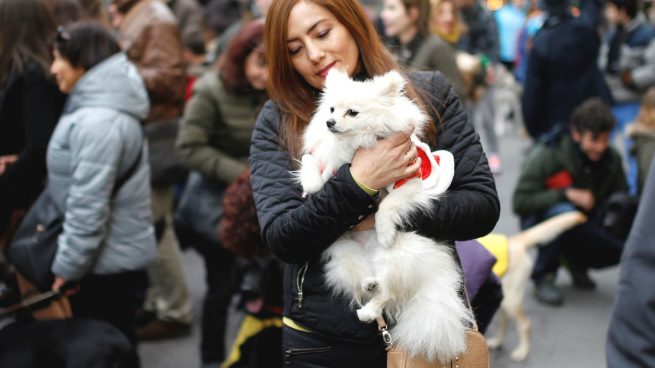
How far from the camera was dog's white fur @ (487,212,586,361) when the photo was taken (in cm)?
482

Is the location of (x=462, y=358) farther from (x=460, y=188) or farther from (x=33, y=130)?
(x=33, y=130)

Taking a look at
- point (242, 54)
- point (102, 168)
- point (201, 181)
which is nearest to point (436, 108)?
point (102, 168)

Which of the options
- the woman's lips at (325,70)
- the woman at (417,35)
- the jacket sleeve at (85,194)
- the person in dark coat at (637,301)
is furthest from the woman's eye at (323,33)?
the woman at (417,35)

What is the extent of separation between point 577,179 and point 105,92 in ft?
12.0

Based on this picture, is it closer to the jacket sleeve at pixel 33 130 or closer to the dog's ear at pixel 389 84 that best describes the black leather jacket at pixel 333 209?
the dog's ear at pixel 389 84

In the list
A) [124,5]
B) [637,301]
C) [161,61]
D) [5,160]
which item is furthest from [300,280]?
[124,5]

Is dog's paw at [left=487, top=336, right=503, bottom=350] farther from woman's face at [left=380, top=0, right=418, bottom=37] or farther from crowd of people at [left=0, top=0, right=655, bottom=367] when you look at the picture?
woman's face at [left=380, top=0, right=418, bottom=37]

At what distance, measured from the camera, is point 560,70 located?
20.3 feet

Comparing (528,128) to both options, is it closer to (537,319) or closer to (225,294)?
(537,319)

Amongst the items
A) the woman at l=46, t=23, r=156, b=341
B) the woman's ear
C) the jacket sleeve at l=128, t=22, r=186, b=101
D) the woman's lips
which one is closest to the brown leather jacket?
the jacket sleeve at l=128, t=22, r=186, b=101

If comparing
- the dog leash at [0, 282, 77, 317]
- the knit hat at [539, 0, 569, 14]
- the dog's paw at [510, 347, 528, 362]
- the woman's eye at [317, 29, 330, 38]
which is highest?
the woman's eye at [317, 29, 330, 38]

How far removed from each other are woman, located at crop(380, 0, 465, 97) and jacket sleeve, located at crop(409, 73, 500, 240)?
341 cm

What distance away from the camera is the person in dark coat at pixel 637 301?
145 cm

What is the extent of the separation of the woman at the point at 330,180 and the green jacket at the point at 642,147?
11.3ft
